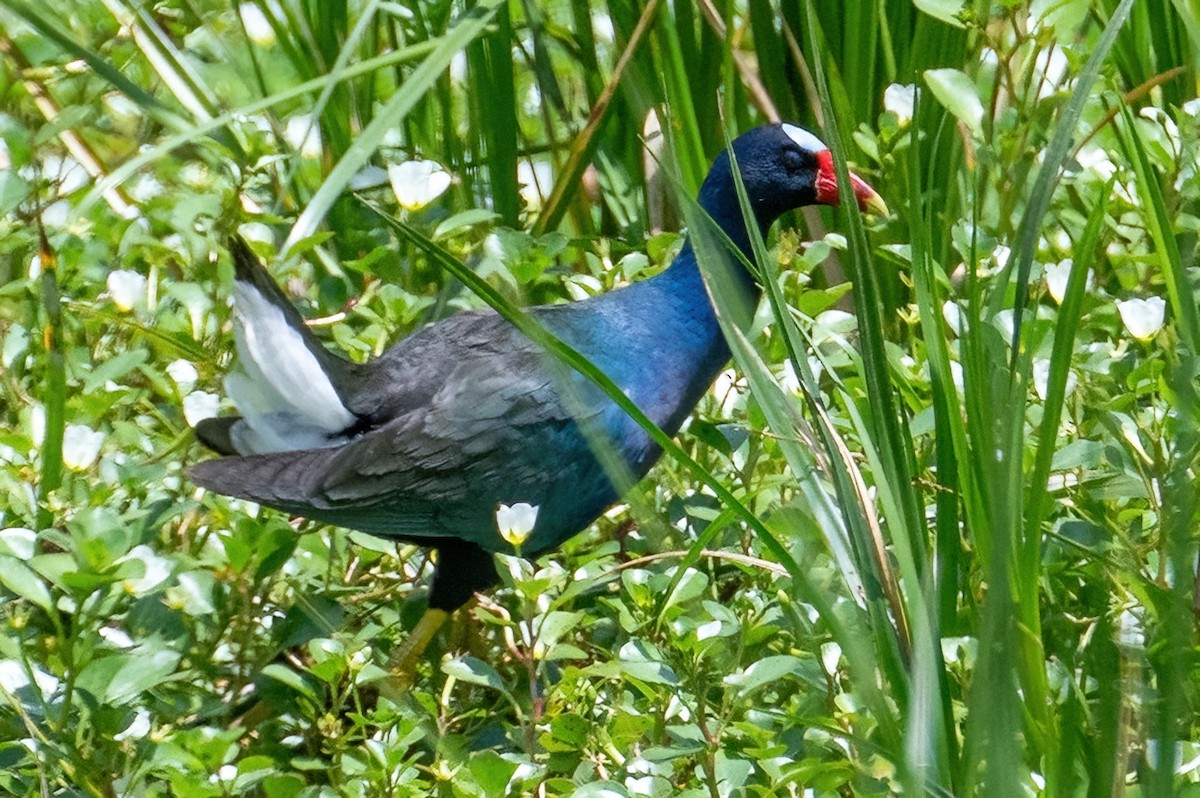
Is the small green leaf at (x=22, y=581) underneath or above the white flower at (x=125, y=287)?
underneath

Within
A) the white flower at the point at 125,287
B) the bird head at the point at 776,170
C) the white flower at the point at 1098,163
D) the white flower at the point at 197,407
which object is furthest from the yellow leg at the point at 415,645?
the white flower at the point at 1098,163

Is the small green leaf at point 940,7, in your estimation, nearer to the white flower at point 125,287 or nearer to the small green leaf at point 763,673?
the small green leaf at point 763,673

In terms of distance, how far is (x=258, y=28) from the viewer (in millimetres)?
2881

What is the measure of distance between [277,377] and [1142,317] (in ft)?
3.62

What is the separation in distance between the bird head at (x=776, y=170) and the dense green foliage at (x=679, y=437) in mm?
106

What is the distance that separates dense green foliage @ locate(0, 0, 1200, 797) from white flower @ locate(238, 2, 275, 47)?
16mm

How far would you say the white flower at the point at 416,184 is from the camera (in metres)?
2.26

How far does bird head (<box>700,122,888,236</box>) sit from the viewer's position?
250 centimetres

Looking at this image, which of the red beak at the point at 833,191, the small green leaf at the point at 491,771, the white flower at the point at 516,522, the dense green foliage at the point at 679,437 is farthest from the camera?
the red beak at the point at 833,191

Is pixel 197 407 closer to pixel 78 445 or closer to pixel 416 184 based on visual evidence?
pixel 78 445

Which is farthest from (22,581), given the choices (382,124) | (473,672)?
(382,124)

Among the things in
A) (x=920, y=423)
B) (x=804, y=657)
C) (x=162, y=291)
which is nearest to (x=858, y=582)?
(x=804, y=657)

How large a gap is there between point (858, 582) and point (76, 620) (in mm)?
746

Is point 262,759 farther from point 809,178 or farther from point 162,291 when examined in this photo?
point 809,178
